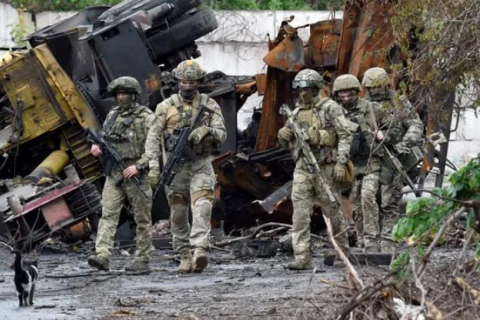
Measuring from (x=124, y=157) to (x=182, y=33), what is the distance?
5.31 m

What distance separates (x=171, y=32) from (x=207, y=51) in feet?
35.3

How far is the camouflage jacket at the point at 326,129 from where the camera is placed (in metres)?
11.4

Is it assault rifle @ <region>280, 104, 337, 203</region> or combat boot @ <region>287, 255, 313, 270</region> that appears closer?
assault rifle @ <region>280, 104, 337, 203</region>

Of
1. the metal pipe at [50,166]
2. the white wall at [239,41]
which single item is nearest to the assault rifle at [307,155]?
the metal pipe at [50,166]

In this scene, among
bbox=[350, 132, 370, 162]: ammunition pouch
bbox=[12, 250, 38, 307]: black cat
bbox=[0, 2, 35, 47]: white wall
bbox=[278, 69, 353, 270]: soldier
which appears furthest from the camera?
bbox=[0, 2, 35, 47]: white wall

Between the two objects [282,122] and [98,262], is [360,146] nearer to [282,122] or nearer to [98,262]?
A: [98,262]

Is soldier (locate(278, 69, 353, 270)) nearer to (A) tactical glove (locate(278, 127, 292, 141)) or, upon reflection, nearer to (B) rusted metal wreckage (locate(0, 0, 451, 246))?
(A) tactical glove (locate(278, 127, 292, 141))

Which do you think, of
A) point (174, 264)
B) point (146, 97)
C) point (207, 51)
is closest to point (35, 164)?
point (146, 97)

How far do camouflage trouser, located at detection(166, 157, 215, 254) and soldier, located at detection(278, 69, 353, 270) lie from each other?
2.64ft

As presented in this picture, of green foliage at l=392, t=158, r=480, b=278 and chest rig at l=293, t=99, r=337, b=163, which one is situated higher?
green foliage at l=392, t=158, r=480, b=278

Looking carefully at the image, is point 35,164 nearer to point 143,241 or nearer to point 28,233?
point 28,233

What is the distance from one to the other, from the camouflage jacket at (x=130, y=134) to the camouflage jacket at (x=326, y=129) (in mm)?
1418

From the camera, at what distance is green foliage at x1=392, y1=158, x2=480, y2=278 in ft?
23.5

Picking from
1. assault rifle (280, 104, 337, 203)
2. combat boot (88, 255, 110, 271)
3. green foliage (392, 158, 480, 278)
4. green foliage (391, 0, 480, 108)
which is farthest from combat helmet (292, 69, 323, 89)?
green foliage (392, 158, 480, 278)
